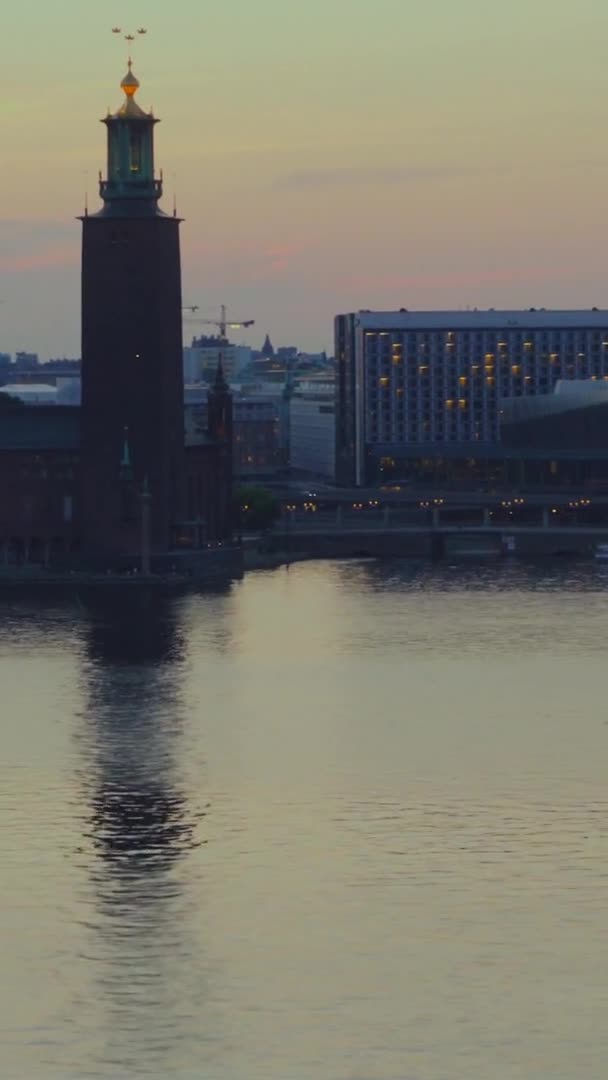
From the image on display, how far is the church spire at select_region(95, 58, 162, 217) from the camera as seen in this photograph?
77.7 meters

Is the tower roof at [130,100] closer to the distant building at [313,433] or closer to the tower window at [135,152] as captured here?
the tower window at [135,152]

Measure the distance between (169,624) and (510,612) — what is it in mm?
8975

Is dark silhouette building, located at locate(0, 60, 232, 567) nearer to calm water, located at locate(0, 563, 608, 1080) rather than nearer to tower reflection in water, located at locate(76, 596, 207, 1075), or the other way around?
calm water, located at locate(0, 563, 608, 1080)

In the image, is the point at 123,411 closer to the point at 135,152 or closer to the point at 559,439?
the point at 135,152

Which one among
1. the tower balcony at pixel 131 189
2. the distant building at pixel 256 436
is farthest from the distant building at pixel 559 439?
the tower balcony at pixel 131 189

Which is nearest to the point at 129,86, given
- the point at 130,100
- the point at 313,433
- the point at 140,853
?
the point at 130,100

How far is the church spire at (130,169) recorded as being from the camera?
77.7 m

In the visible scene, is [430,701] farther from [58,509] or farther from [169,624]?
[58,509]

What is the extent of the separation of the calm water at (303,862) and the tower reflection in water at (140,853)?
5 cm

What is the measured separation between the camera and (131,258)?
77.6 meters

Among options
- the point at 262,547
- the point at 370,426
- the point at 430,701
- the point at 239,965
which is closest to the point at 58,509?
the point at 262,547

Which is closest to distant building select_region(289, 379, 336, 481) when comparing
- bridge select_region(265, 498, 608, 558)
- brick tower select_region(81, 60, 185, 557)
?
bridge select_region(265, 498, 608, 558)

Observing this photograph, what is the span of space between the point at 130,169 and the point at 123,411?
6506 mm

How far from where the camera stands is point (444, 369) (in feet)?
490
